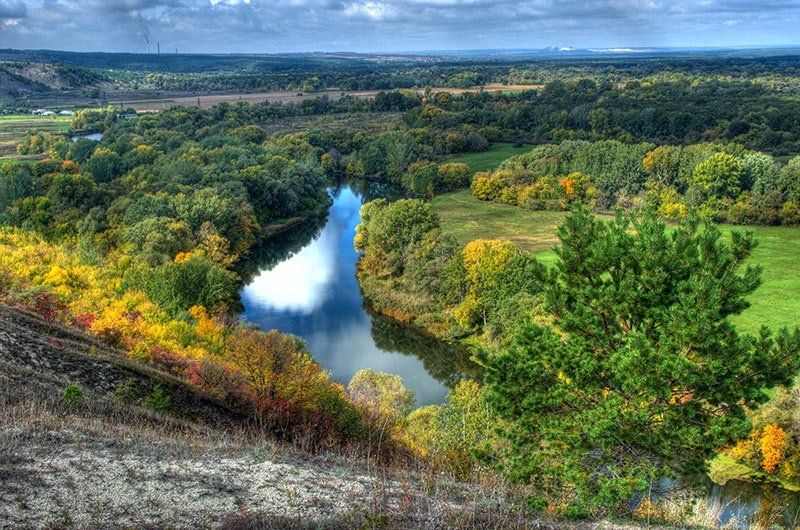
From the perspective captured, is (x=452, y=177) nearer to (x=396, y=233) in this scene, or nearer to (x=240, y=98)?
(x=396, y=233)

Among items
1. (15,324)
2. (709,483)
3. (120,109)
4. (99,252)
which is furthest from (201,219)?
(120,109)

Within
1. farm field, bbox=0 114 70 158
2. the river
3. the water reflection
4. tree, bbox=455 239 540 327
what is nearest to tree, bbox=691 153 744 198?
tree, bbox=455 239 540 327

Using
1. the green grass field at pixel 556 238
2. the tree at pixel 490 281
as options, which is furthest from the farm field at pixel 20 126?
the tree at pixel 490 281

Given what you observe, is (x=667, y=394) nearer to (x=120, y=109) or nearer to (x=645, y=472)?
(x=645, y=472)

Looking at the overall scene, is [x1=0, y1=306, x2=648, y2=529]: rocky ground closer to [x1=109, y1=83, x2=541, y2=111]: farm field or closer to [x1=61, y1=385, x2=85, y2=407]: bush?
[x1=61, y1=385, x2=85, y2=407]: bush

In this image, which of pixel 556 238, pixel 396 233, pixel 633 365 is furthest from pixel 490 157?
pixel 633 365

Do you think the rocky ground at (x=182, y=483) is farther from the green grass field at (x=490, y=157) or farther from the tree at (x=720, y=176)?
the green grass field at (x=490, y=157)
